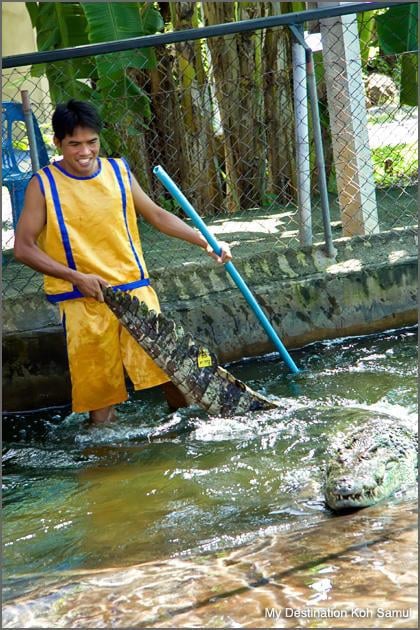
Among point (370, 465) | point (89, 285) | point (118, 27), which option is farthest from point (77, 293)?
point (118, 27)

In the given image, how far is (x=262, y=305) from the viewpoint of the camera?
6430 mm

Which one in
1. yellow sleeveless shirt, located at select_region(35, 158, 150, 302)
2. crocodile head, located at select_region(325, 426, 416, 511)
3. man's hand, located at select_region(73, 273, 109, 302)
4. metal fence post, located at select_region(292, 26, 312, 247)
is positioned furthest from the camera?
metal fence post, located at select_region(292, 26, 312, 247)

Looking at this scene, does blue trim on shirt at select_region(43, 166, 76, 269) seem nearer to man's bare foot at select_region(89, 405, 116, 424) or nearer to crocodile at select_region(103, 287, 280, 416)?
crocodile at select_region(103, 287, 280, 416)

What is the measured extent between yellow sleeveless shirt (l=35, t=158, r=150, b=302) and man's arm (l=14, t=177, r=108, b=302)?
0.15 feet

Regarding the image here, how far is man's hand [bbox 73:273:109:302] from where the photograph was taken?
495 centimetres

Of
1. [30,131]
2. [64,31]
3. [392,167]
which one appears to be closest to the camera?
[30,131]

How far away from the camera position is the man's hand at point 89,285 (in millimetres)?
4953

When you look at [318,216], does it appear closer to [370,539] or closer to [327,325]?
[327,325]

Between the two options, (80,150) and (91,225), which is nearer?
(80,150)

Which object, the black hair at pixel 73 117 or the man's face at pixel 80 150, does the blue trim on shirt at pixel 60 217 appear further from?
the black hair at pixel 73 117

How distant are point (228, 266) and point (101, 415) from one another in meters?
1.15

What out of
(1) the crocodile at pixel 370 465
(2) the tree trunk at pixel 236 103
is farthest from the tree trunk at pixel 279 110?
(1) the crocodile at pixel 370 465

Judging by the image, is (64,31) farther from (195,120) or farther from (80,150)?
(80,150)

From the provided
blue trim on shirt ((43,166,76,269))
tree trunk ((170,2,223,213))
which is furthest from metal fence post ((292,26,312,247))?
blue trim on shirt ((43,166,76,269))
